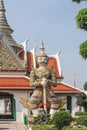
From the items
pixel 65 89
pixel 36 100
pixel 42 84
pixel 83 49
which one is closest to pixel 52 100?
pixel 36 100

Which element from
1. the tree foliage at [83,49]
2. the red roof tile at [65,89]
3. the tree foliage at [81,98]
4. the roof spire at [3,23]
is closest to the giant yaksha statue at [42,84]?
the red roof tile at [65,89]

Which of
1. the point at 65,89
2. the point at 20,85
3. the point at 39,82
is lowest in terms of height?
the point at 39,82

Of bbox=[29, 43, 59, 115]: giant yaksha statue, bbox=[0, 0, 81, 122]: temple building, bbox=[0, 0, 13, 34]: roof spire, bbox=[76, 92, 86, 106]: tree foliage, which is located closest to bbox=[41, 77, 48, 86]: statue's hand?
bbox=[29, 43, 59, 115]: giant yaksha statue

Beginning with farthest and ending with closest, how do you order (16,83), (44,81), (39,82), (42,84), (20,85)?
1. (16,83)
2. (20,85)
3. (39,82)
4. (42,84)
5. (44,81)

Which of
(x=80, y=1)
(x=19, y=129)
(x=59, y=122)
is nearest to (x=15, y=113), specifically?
(x=19, y=129)

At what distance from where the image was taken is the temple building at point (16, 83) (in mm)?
24359

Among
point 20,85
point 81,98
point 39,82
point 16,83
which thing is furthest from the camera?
point 81,98

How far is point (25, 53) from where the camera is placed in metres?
27.9

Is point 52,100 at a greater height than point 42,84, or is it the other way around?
point 42,84

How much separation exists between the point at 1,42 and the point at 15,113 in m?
4.27

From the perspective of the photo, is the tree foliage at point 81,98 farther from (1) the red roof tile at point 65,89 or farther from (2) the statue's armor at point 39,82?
(2) the statue's armor at point 39,82

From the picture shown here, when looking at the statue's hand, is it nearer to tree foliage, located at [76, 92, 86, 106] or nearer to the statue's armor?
the statue's armor

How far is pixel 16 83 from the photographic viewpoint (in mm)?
24844

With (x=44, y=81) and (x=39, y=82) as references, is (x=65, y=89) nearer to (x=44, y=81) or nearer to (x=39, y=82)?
(x=39, y=82)
